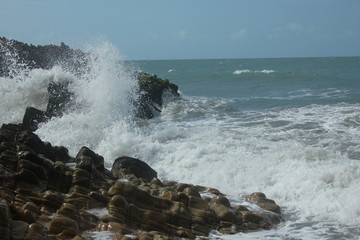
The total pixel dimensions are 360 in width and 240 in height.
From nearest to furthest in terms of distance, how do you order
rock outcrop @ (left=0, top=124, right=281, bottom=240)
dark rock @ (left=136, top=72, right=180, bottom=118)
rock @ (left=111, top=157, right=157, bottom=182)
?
rock outcrop @ (left=0, top=124, right=281, bottom=240) < rock @ (left=111, top=157, right=157, bottom=182) < dark rock @ (left=136, top=72, right=180, bottom=118)

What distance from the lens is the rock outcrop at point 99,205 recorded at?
6285mm

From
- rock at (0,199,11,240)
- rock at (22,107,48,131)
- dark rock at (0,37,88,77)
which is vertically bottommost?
rock at (0,199,11,240)

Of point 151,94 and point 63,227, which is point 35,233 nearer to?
point 63,227

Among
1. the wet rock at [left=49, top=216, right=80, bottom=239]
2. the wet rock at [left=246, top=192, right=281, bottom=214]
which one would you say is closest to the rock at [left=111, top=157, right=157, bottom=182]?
the wet rock at [left=246, top=192, right=281, bottom=214]

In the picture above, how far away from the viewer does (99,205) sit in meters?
7.06

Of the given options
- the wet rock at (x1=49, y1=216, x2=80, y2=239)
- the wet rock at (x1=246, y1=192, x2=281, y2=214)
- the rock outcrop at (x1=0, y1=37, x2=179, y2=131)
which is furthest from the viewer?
the rock outcrop at (x1=0, y1=37, x2=179, y2=131)

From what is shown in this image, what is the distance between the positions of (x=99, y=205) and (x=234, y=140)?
6312 mm

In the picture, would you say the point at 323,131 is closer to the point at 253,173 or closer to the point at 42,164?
the point at 253,173

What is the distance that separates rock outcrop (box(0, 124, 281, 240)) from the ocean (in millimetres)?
399

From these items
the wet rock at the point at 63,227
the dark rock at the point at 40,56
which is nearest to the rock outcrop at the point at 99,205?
the wet rock at the point at 63,227

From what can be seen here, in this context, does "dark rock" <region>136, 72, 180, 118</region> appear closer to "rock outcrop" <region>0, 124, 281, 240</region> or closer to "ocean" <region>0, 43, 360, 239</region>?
"ocean" <region>0, 43, 360, 239</region>

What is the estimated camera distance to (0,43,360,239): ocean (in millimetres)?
8492

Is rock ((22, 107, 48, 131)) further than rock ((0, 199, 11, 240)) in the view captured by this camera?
Yes

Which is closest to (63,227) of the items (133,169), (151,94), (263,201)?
(133,169)
